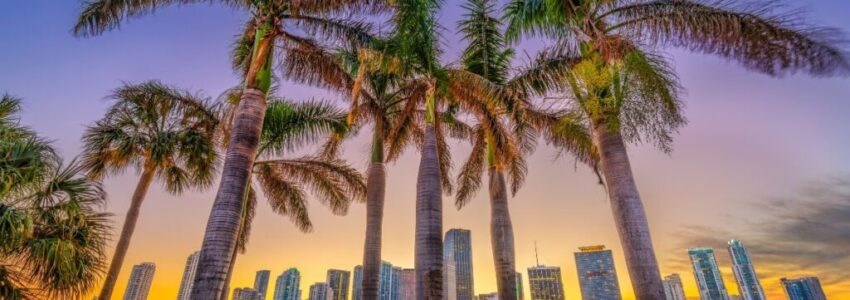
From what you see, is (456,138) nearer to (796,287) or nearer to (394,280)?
(394,280)

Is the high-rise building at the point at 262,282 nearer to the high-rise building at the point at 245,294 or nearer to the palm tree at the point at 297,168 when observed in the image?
the high-rise building at the point at 245,294

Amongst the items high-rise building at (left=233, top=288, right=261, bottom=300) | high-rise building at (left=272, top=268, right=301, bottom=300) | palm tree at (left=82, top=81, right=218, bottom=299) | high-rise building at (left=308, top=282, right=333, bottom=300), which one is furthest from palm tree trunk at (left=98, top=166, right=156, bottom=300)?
high-rise building at (left=272, top=268, right=301, bottom=300)

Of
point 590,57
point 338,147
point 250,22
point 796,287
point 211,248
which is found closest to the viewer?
point 211,248

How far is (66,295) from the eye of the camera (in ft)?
22.0

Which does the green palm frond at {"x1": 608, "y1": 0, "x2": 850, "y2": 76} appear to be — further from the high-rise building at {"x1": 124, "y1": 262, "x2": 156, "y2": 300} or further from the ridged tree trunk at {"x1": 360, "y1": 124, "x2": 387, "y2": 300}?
the high-rise building at {"x1": 124, "y1": 262, "x2": 156, "y2": 300}

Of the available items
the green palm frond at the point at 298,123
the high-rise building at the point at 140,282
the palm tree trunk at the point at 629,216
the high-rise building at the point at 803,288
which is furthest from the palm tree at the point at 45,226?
the high-rise building at the point at 803,288

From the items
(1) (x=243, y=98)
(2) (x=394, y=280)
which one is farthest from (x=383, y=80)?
(2) (x=394, y=280)

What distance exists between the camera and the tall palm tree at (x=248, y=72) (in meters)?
6.17

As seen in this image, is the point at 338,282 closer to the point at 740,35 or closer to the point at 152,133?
the point at 152,133

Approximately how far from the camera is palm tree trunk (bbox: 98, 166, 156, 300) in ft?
35.0

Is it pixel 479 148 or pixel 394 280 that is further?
pixel 394 280

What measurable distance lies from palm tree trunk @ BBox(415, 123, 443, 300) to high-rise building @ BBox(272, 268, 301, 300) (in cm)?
18088

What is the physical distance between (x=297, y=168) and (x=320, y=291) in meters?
170

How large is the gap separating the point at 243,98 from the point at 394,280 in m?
179
